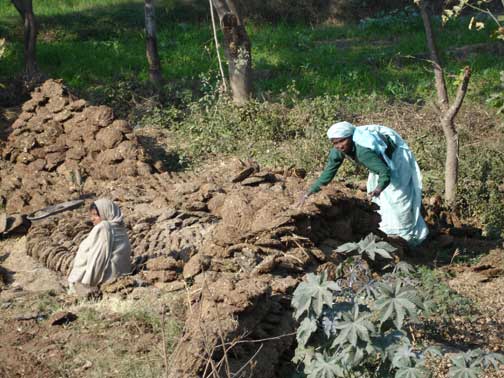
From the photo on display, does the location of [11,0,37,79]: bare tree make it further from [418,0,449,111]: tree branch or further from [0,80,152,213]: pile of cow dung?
[418,0,449,111]: tree branch

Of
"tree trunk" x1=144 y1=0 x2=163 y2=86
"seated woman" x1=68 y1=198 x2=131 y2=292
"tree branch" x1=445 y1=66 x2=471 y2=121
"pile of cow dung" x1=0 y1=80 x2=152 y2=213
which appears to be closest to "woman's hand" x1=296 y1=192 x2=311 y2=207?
"seated woman" x1=68 y1=198 x2=131 y2=292

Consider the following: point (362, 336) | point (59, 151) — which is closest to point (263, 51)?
point (59, 151)

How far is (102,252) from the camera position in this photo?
8.73 m

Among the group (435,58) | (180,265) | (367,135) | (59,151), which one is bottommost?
(59,151)

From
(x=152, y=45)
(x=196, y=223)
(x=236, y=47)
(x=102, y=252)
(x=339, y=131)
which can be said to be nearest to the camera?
(x=102, y=252)

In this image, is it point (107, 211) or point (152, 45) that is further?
point (152, 45)

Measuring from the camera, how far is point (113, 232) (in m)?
8.81

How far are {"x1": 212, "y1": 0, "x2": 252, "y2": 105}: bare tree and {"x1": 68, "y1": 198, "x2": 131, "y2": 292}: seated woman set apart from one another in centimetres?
574

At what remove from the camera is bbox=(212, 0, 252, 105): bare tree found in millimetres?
14188

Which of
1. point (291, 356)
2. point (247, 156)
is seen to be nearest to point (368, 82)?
point (247, 156)

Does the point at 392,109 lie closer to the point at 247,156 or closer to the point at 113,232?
the point at 247,156

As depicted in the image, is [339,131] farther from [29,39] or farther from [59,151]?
[29,39]

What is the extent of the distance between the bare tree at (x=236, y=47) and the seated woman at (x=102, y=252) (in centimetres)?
574

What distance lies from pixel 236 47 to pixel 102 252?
248 inches
